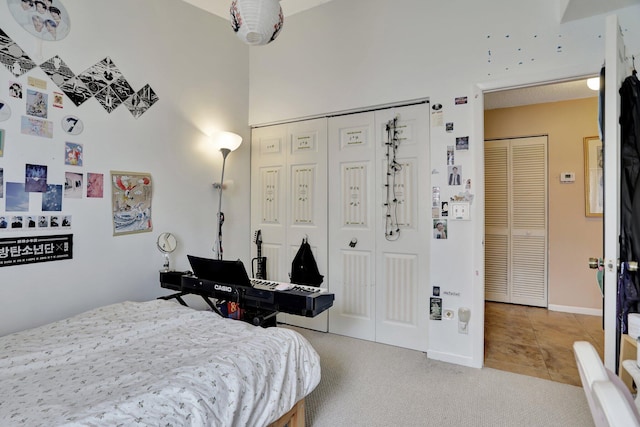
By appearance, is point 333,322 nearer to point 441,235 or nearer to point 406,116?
point 441,235

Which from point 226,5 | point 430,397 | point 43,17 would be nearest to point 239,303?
point 430,397

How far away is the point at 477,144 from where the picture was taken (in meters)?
2.46

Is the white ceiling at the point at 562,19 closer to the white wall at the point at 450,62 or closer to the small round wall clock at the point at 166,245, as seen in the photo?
the white wall at the point at 450,62

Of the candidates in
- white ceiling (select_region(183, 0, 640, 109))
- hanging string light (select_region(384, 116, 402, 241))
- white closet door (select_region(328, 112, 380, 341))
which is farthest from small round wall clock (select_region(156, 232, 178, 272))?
white ceiling (select_region(183, 0, 640, 109))

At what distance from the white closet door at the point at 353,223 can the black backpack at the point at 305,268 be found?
15 centimetres

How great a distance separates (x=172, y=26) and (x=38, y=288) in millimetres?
2278

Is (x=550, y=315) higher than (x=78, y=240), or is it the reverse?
(x=78, y=240)

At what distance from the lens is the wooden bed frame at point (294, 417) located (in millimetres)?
1544

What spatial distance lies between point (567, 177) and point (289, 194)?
11.3 feet

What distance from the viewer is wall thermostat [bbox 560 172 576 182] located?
12.9 ft

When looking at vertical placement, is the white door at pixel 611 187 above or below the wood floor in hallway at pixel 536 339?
above

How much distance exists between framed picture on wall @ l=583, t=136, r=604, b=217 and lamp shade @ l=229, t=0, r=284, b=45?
4.10 m

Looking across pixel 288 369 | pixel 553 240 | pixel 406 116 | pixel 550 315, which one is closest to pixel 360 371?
pixel 288 369

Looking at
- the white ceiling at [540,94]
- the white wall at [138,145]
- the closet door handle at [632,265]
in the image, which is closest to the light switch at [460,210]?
the closet door handle at [632,265]
